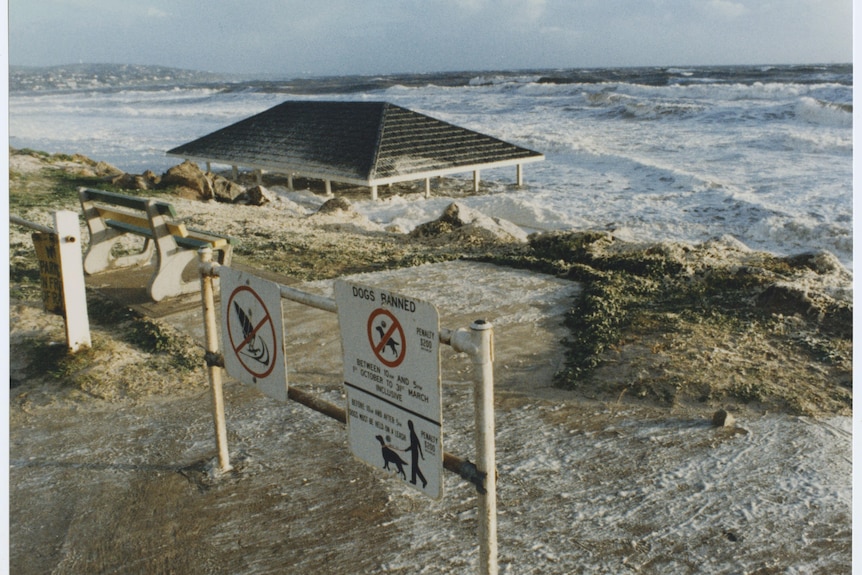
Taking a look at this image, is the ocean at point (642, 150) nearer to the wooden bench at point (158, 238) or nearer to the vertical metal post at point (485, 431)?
the wooden bench at point (158, 238)

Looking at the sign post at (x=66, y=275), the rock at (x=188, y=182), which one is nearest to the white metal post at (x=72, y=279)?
the sign post at (x=66, y=275)

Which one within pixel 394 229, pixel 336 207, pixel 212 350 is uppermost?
pixel 212 350

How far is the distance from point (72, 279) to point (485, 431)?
11.5 feet

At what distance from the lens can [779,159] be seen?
2377 centimetres

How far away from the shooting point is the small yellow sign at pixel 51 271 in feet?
15.6

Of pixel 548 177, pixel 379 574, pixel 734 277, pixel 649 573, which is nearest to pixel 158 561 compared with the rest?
pixel 379 574

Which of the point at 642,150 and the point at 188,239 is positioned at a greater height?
the point at 188,239

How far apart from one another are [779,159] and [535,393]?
73.0 ft

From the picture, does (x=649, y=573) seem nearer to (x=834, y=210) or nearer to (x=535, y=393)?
(x=535, y=393)

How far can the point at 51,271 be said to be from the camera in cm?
485

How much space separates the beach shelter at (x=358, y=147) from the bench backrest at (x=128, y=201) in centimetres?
829

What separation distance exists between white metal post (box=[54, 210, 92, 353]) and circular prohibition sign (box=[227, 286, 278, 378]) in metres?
1.80

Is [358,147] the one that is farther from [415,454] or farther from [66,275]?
[415,454]

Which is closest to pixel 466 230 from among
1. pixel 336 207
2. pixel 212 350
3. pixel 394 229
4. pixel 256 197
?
pixel 394 229
